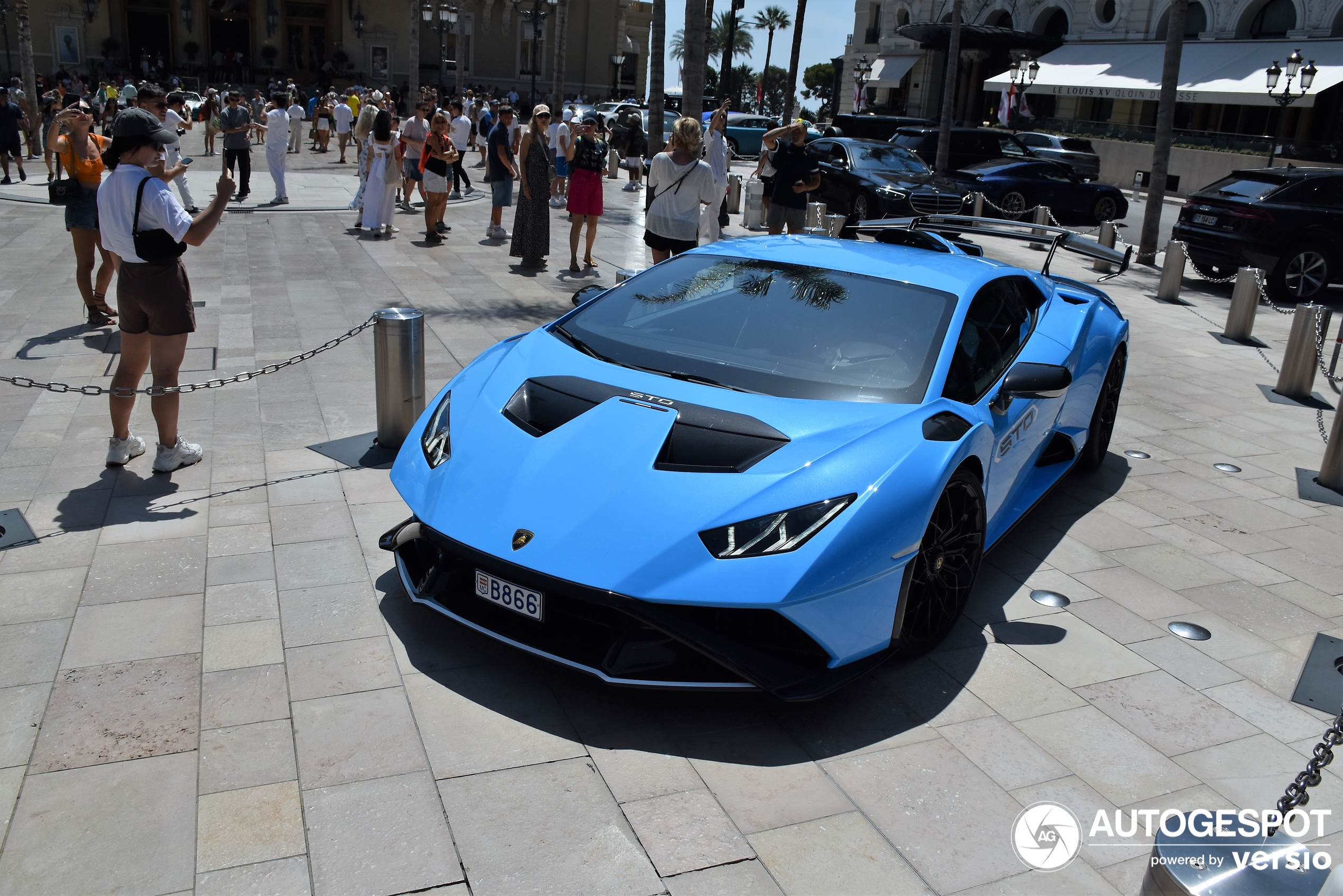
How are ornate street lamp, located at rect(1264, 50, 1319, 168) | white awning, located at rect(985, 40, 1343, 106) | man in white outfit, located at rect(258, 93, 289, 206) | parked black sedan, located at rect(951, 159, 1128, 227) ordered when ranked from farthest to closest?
white awning, located at rect(985, 40, 1343, 106), ornate street lamp, located at rect(1264, 50, 1319, 168), parked black sedan, located at rect(951, 159, 1128, 227), man in white outfit, located at rect(258, 93, 289, 206)

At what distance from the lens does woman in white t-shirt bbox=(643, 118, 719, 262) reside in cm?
880

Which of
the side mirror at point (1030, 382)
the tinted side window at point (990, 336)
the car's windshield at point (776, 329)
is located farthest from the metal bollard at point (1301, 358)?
the car's windshield at point (776, 329)

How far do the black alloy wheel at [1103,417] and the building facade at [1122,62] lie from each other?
2863 cm

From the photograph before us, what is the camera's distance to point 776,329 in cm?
448

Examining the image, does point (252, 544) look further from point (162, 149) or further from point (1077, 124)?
point (1077, 124)

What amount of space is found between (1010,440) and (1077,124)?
39166 millimetres

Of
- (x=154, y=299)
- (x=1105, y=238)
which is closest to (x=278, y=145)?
(x=154, y=299)

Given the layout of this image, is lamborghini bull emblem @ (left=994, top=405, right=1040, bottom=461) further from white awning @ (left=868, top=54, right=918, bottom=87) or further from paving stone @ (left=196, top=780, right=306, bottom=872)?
white awning @ (left=868, top=54, right=918, bottom=87)

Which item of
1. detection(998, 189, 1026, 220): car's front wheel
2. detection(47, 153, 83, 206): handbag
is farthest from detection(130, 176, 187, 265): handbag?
detection(998, 189, 1026, 220): car's front wheel

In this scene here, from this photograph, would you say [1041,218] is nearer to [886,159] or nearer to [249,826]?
[886,159]

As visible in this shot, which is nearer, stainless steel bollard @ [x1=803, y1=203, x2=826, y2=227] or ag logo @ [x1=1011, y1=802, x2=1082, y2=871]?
ag logo @ [x1=1011, y1=802, x2=1082, y2=871]

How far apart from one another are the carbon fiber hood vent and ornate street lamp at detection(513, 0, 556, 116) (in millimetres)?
28278

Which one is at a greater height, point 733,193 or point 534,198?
point 534,198

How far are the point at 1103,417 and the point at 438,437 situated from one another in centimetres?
415
